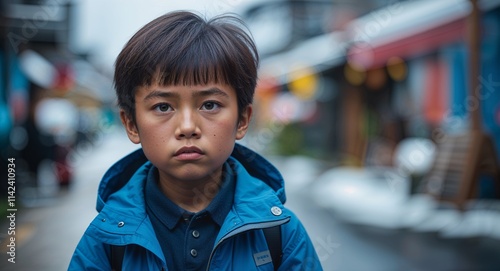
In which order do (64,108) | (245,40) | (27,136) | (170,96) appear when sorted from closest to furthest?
(170,96), (245,40), (27,136), (64,108)

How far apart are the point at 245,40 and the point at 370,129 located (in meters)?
14.5

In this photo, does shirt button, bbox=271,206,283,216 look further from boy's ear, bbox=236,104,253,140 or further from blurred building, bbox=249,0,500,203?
blurred building, bbox=249,0,500,203

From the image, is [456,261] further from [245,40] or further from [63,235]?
[245,40]

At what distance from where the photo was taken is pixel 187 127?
158 cm

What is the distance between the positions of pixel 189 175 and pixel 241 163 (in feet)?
1.37

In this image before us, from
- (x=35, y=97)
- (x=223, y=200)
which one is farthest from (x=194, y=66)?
(x=35, y=97)

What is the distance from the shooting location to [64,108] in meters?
13.2

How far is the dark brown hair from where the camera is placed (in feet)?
5.38

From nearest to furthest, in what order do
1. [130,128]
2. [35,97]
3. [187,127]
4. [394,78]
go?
[187,127], [130,128], [35,97], [394,78]

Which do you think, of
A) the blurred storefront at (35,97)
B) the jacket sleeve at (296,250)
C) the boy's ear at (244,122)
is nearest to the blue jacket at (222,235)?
the jacket sleeve at (296,250)

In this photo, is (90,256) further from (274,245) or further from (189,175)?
(274,245)

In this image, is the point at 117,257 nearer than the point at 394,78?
Yes

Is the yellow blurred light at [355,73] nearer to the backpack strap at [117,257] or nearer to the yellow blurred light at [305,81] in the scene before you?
the yellow blurred light at [305,81]

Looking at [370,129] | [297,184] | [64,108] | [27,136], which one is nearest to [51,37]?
[64,108]
